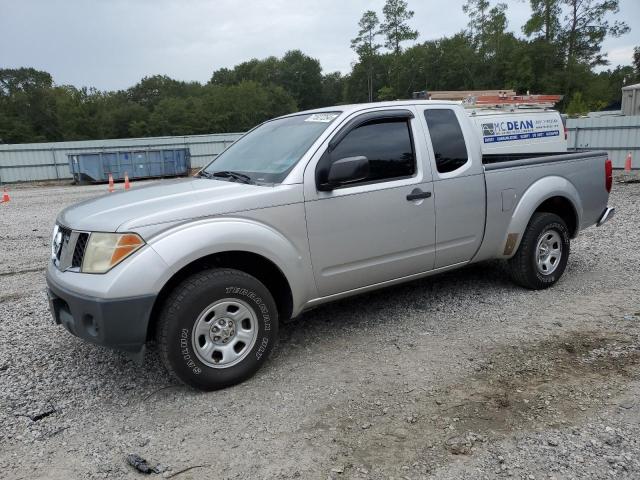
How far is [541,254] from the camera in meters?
5.26

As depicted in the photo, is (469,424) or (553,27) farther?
(553,27)

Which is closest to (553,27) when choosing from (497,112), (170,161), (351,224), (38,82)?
(170,161)

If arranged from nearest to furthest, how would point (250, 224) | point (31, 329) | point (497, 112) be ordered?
1. point (250, 224)
2. point (31, 329)
3. point (497, 112)

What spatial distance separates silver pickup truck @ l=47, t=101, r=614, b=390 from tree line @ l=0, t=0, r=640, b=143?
42671 millimetres

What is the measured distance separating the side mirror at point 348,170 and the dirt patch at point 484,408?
60.7 inches

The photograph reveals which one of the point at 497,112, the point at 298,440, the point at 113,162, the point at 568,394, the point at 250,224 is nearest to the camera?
the point at 298,440

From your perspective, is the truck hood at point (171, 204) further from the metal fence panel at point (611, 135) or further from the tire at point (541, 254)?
the metal fence panel at point (611, 135)

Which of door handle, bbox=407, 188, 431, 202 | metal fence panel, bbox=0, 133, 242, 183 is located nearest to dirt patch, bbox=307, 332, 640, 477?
door handle, bbox=407, 188, 431, 202

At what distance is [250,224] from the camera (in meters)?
3.46

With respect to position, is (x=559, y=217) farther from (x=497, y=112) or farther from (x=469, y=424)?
(x=469, y=424)

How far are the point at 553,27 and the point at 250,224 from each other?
58872 mm

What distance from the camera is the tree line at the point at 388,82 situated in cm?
5147

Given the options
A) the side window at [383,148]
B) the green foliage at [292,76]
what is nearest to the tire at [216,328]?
the side window at [383,148]

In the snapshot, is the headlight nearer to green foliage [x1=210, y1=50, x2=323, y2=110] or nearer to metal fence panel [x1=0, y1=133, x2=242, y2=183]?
metal fence panel [x1=0, y1=133, x2=242, y2=183]
